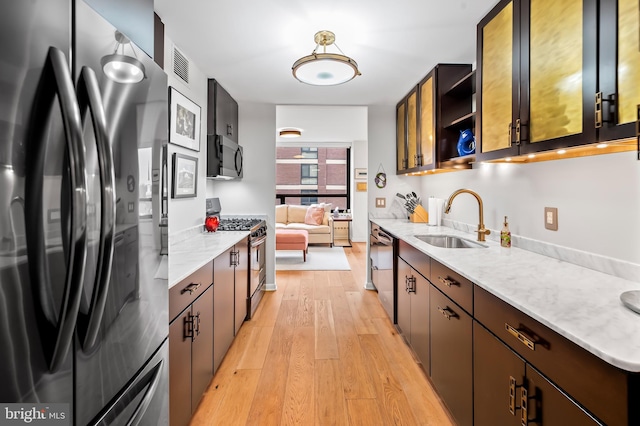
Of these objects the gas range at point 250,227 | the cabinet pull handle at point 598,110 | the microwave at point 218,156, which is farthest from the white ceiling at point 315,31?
the gas range at point 250,227

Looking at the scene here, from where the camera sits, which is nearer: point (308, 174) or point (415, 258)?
point (415, 258)

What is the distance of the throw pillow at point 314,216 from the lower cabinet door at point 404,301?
15.4ft

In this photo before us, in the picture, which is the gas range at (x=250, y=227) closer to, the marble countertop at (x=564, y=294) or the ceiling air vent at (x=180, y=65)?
the ceiling air vent at (x=180, y=65)

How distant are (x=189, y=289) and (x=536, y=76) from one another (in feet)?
6.63

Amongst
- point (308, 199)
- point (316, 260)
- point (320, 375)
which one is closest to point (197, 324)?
point (320, 375)

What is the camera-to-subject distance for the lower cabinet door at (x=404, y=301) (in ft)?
8.21

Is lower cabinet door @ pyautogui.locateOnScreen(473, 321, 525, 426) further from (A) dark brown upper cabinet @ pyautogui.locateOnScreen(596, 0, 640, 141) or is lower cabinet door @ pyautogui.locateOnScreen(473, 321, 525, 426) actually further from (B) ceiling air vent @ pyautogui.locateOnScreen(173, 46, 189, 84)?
(B) ceiling air vent @ pyautogui.locateOnScreen(173, 46, 189, 84)

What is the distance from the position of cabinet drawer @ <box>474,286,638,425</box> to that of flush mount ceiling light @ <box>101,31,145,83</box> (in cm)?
146

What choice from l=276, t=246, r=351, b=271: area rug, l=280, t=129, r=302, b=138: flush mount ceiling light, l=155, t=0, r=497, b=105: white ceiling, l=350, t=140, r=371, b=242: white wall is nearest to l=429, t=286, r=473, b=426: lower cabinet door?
l=155, t=0, r=497, b=105: white ceiling

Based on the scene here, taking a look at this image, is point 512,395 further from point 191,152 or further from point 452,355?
point 191,152

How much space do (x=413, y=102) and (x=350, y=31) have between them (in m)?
1.42

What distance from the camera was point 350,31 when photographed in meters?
2.25

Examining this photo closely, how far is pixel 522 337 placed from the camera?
1.06 meters

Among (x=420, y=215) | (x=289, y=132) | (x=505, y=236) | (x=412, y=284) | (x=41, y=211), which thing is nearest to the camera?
(x=41, y=211)
